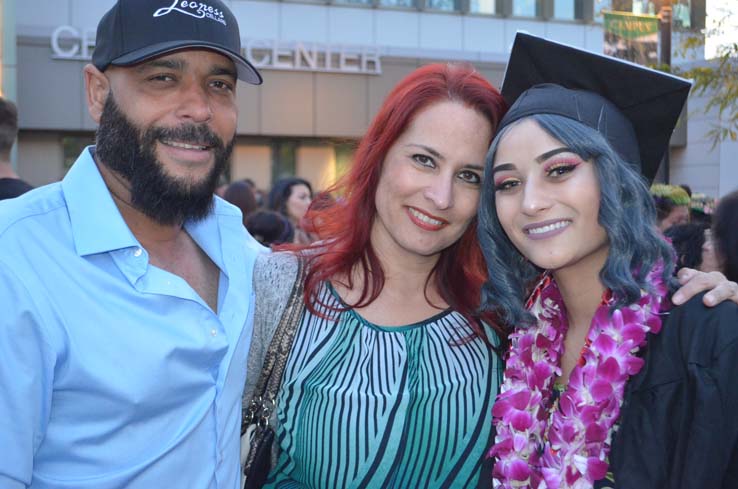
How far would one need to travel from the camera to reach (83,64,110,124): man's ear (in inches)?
88.9

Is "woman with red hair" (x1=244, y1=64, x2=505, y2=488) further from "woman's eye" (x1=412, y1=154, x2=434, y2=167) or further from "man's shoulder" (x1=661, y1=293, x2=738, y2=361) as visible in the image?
"man's shoulder" (x1=661, y1=293, x2=738, y2=361)

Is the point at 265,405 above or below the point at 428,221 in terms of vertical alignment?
below

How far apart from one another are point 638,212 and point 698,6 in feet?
27.5

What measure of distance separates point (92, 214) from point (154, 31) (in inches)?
22.3

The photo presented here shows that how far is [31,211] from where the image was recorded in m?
1.96

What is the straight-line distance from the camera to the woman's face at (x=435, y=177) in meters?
2.77

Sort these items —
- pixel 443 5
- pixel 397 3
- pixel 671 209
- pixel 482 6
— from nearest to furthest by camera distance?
pixel 671 209
pixel 397 3
pixel 443 5
pixel 482 6

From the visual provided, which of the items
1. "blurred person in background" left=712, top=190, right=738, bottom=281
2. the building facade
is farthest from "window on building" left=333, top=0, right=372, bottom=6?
"blurred person in background" left=712, top=190, right=738, bottom=281

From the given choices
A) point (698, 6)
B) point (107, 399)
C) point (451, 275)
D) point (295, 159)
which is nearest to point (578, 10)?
point (295, 159)

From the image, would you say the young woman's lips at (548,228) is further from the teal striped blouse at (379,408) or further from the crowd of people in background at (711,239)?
the teal striped blouse at (379,408)

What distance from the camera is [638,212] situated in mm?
2281

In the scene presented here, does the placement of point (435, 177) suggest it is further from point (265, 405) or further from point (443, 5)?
point (443, 5)

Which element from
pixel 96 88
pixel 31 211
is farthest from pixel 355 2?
pixel 31 211

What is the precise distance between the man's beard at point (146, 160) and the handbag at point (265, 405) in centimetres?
64
